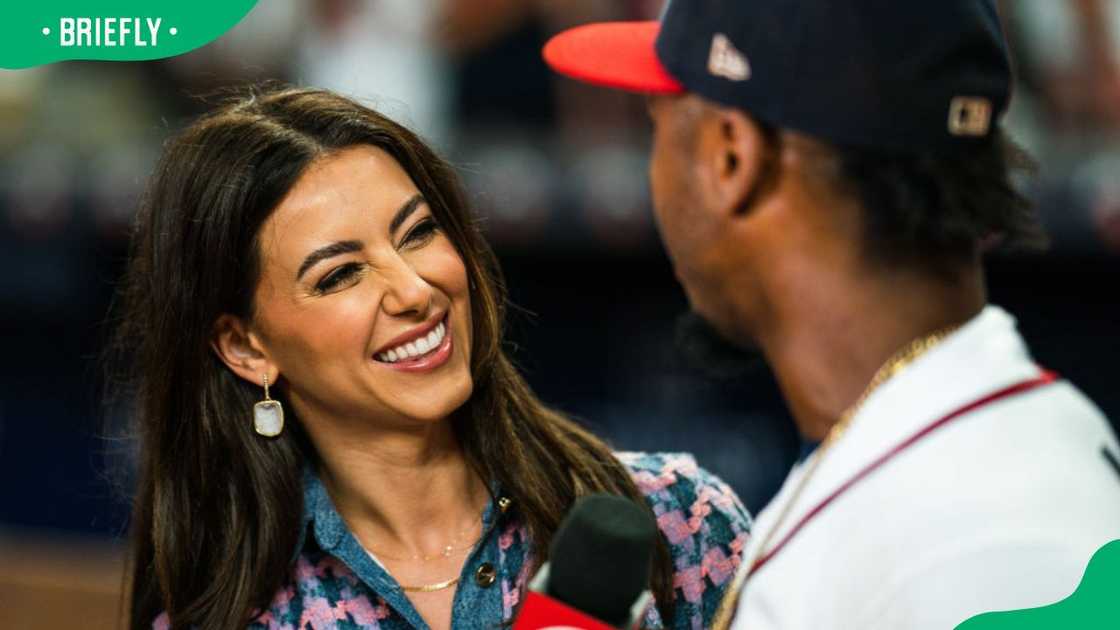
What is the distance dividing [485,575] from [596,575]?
2.79 feet

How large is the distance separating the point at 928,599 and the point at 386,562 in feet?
3.53

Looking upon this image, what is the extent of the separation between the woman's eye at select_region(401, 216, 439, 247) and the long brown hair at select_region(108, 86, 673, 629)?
35mm

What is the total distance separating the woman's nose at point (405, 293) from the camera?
1987 mm

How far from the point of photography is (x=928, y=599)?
121 cm

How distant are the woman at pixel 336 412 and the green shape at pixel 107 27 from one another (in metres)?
0.42

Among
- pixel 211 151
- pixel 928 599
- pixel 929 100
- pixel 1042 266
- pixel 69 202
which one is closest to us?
pixel 928 599

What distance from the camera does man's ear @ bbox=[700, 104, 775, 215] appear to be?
1.38 m

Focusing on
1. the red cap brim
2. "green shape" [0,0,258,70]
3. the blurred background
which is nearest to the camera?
the red cap brim

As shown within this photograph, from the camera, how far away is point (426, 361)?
2020 mm

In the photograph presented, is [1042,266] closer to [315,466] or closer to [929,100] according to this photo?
[315,466]

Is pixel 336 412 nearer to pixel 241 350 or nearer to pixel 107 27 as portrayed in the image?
pixel 241 350

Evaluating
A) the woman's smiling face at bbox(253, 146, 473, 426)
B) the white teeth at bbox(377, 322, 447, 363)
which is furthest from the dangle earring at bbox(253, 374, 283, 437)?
the white teeth at bbox(377, 322, 447, 363)

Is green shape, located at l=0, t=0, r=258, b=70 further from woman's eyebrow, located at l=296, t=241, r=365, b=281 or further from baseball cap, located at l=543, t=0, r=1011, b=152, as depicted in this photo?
baseball cap, located at l=543, t=0, r=1011, b=152

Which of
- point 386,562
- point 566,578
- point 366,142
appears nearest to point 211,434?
point 386,562
